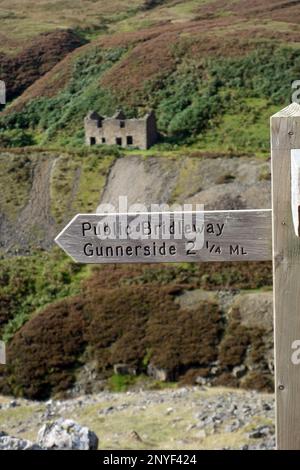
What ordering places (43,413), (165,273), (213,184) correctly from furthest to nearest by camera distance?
1. (213,184)
2. (165,273)
3. (43,413)

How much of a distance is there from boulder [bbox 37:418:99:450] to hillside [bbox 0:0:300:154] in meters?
23.1

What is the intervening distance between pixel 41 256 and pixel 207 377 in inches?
395

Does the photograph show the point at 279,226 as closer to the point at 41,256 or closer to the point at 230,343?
the point at 230,343

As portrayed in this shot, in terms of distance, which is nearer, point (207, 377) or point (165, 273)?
point (207, 377)

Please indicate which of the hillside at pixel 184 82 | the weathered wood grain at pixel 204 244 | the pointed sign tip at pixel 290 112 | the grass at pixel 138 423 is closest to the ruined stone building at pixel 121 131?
the hillside at pixel 184 82

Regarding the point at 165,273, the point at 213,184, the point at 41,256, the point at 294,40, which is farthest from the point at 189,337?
the point at 294,40

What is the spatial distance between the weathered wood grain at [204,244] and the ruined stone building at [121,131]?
1283 inches

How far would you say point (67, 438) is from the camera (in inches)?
492

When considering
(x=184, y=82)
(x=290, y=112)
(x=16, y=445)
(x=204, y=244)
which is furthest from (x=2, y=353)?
(x=184, y=82)

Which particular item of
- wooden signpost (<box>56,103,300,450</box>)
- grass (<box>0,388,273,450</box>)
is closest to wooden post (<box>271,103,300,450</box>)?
Result: wooden signpost (<box>56,103,300,450</box>)

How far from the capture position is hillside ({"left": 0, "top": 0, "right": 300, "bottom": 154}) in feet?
128

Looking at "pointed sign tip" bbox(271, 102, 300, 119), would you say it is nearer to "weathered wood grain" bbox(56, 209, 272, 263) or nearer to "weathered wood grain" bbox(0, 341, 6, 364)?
"weathered wood grain" bbox(56, 209, 272, 263)

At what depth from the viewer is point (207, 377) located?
769 inches

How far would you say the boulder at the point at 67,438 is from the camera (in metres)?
12.4
